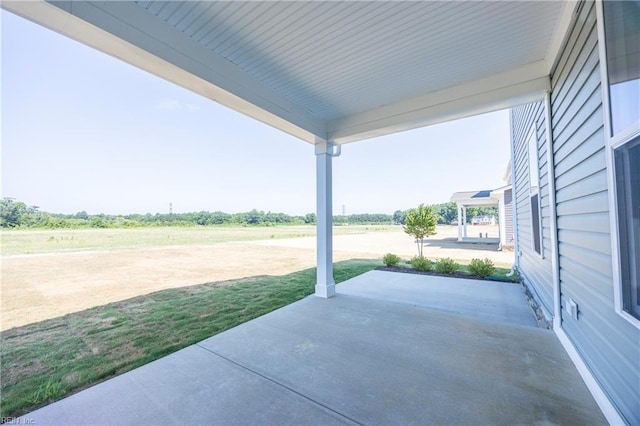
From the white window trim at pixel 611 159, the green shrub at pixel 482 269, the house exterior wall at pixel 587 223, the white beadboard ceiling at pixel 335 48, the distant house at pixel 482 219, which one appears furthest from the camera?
the distant house at pixel 482 219

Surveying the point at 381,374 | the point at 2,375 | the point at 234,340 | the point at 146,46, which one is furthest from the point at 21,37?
the point at 381,374

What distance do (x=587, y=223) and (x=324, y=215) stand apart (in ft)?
10.7

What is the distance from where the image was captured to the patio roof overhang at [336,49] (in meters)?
1.93

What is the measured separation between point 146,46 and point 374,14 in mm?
1884

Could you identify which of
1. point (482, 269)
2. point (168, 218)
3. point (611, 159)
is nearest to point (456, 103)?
point (611, 159)

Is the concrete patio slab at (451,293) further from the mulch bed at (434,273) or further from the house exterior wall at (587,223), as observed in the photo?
the house exterior wall at (587,223)

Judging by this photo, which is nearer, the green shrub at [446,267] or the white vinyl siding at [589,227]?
the white vinyl siding at [589,227]

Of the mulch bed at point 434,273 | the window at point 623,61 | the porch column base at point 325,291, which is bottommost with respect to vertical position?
the mulch bed at point 434,273

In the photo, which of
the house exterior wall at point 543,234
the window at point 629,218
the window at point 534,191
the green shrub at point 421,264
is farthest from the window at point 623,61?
the green shrub at point 421,264

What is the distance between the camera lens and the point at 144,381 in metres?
2.10

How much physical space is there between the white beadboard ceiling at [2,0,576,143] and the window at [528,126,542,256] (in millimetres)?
1499

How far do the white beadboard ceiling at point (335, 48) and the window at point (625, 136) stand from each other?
813mm

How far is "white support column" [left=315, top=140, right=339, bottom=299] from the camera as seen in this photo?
445 cm

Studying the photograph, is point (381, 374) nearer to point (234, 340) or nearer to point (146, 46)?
point (234, 340)
